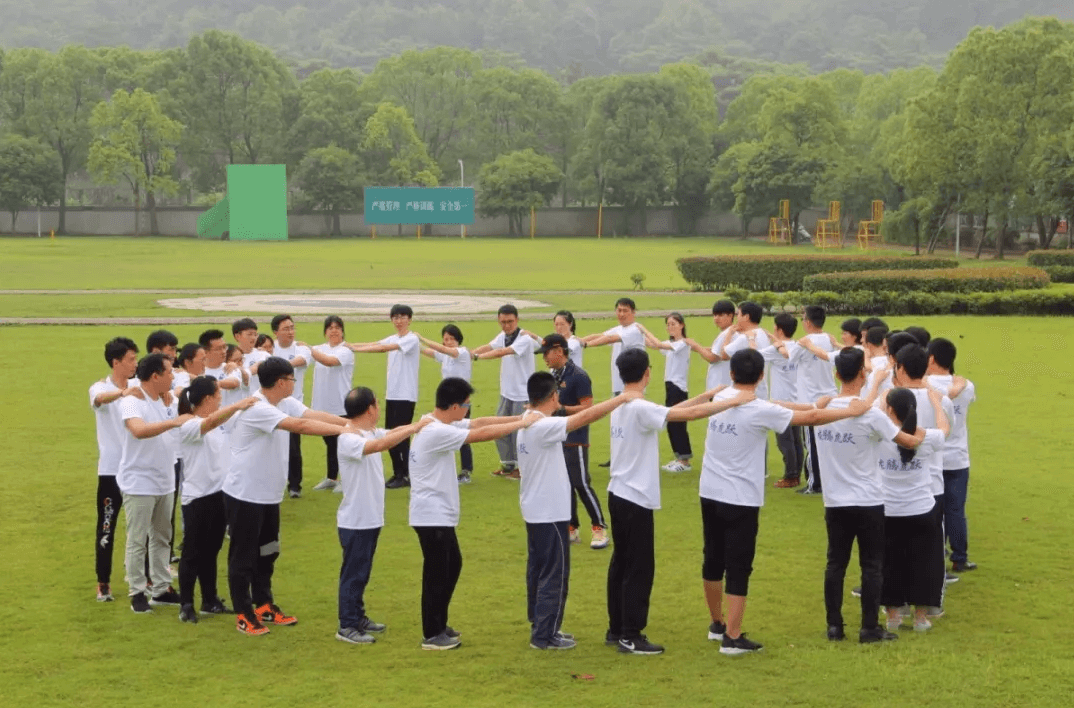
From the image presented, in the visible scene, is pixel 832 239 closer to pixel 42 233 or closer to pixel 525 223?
pixel 525 223

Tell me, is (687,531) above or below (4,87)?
below

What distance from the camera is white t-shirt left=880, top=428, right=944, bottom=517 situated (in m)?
8.82

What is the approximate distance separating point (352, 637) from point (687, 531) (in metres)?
4.20

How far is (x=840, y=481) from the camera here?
338 inches

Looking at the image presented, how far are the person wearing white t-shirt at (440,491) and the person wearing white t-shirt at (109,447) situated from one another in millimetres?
2648

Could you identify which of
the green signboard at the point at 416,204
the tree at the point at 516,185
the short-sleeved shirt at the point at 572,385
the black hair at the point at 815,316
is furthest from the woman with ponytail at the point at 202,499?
the tree at the point at 516,185

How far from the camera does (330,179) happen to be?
89500mm

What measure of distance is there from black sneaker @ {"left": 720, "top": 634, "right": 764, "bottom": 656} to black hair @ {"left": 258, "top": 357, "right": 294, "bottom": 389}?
3522 millimetres

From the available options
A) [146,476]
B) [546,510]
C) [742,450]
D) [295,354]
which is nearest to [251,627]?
[146,476]

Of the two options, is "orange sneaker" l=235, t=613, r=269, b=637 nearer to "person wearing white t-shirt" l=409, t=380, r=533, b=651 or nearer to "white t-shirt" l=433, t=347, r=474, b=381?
"person wearing white t-shirt" l=409, t=380, r=533, b=651

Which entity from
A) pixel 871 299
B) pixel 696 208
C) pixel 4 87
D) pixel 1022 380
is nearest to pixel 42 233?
pixel 4 87

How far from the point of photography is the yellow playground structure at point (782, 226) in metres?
79.4

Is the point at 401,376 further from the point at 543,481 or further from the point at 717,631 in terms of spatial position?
the point at 717,631

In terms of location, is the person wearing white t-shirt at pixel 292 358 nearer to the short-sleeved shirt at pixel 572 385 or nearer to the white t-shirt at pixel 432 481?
the short-sleeved shirt at pixel 572 385
